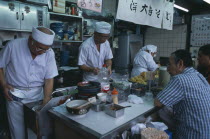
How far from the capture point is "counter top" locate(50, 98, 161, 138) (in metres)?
1.34

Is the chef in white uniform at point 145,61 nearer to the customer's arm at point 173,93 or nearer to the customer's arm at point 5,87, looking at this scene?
the customer's arm at point 173,93

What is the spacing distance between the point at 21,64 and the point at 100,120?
132cm

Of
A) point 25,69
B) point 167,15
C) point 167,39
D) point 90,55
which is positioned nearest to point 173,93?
point 25,69

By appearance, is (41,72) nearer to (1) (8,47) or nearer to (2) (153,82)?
(1) (8,47)

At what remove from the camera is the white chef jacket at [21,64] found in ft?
6.77

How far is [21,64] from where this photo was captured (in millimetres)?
2086

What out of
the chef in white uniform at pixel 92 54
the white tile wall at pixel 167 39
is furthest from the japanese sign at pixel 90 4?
the white tile wall at pixel 167 39

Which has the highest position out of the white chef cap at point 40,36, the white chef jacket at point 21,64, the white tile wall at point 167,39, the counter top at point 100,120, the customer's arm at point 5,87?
the white tile wall at point 167,39

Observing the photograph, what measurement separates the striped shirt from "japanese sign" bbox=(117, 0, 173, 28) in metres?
1.46

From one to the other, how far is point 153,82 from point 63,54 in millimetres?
2810

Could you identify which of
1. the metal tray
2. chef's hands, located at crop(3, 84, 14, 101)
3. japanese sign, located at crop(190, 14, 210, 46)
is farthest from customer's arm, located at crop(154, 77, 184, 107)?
japanese sign, located at crop(190, 14, 210, 46)

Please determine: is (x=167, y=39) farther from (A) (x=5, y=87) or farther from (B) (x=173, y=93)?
(A) (x=5, y=87)

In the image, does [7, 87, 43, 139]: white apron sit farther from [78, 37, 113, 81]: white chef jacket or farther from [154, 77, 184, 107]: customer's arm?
[154, 77, 184, 107]: customer's arm

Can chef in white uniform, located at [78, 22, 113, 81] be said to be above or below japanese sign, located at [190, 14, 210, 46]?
below
